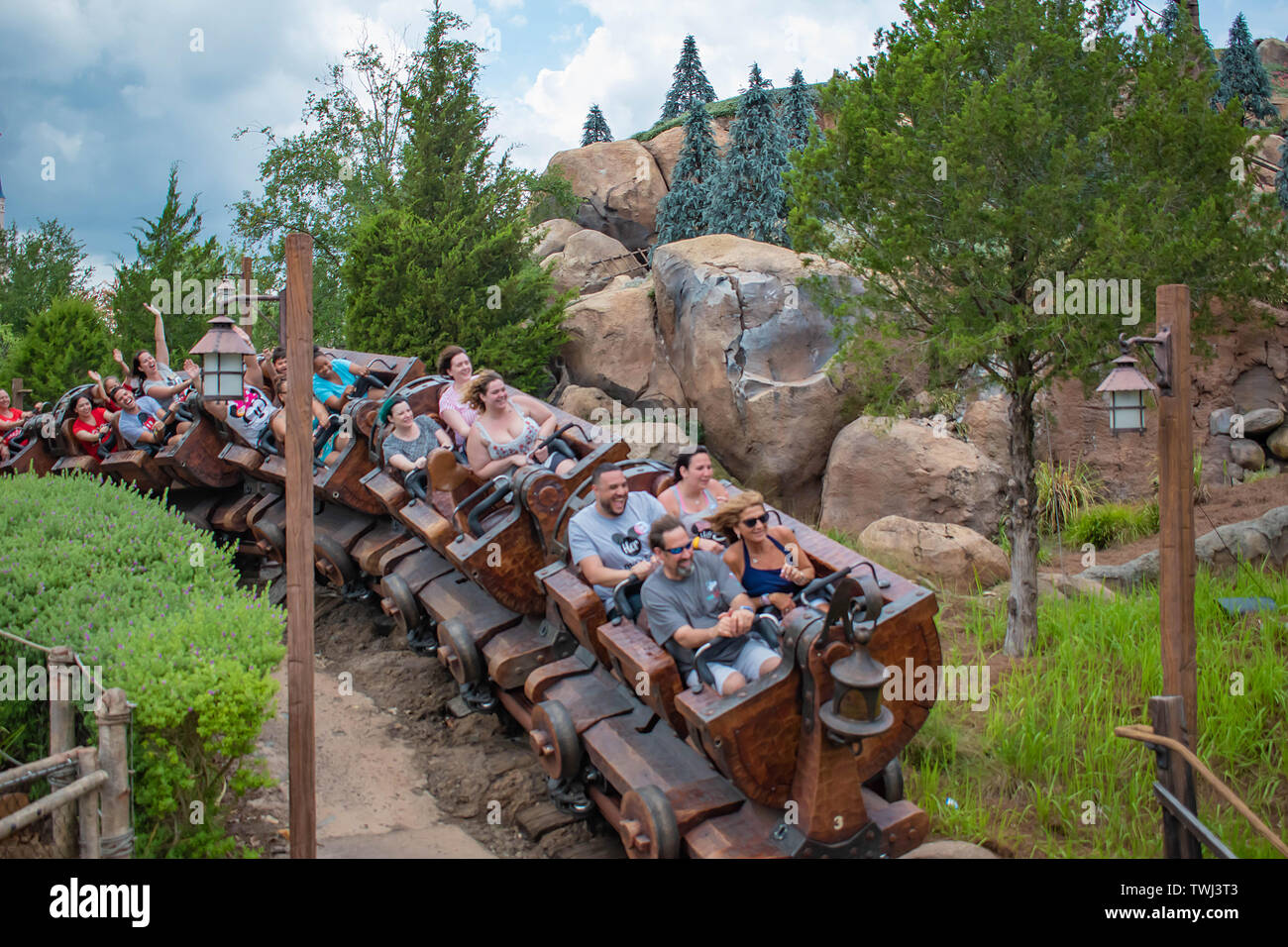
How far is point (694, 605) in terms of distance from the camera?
15.7 feet

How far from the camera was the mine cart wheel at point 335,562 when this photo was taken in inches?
332

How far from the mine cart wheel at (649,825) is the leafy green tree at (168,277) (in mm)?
14420

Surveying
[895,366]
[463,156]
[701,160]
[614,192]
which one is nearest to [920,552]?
[895,366]

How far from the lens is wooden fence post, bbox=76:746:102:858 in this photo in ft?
12.8

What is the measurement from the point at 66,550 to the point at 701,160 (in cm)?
1808

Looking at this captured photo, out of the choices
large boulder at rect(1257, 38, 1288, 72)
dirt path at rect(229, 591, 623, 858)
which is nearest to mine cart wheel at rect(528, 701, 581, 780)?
dirt path at rect(229, 591, 623, 858)

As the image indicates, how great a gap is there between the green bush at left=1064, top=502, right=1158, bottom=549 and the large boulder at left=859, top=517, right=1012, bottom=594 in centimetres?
189

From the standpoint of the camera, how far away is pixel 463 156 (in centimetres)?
1591

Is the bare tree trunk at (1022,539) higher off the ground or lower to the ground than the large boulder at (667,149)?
lower

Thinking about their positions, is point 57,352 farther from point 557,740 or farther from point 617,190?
point 557,740

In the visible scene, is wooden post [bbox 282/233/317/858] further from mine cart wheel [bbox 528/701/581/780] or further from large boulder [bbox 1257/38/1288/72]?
large boulder [bbox 1257/38/1288/72]

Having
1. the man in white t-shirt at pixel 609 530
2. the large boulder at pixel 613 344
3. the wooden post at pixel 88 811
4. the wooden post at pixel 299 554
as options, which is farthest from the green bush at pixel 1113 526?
the wooden post at pixel 88 811

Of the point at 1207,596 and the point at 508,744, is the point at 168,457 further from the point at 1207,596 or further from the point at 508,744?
the point at 1207,596

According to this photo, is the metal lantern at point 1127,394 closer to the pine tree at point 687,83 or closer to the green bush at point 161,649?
the green bush at point 161,649
